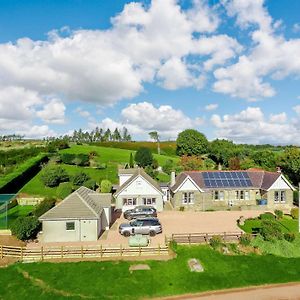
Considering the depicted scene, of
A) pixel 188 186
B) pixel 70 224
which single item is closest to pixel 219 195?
pixel 188 186

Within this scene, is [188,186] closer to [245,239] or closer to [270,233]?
[245,239]

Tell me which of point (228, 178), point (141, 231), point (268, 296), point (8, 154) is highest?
point (8, 154)

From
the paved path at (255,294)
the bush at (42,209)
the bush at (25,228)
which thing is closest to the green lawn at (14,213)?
the bush at (42,209)

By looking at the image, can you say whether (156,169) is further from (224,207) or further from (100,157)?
(224,207)

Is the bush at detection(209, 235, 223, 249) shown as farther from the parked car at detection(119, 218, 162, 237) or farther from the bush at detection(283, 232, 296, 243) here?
the bush at detection(283, 232, 296, 243)

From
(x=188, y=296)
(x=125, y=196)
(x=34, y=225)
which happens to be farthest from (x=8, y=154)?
(x=188, y=296)

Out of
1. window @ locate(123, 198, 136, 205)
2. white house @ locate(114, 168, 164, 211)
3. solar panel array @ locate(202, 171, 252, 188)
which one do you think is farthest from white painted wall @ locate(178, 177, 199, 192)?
window @ locate(123, 198, 136, 205)

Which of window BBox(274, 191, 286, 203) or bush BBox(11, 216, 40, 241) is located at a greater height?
window BBox(274, 191, 286, 203)
